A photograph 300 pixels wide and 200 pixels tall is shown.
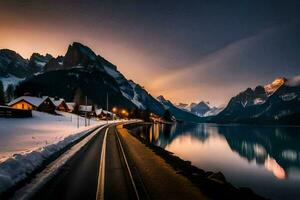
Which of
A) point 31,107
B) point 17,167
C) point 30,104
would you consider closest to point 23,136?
point 17,167

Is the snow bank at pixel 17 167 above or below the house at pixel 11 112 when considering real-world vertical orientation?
below

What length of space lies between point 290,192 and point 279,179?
21.9 feet

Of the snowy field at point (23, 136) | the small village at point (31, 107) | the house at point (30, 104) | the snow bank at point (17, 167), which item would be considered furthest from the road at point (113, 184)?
the house at point (30, 104)

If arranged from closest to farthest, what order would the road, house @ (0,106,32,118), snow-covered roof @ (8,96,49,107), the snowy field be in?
the road
the snowy field
house @ (0,106,32,118)
snow-covered roof @ (8,96,49,107)

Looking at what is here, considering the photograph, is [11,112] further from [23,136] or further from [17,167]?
[17,167]

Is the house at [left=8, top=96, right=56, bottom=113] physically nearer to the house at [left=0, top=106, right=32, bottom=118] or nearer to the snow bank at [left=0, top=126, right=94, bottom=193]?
the house at [left=0, top=106, right=32, bottom=118]

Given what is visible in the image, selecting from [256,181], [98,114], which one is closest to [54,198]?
[256,181]

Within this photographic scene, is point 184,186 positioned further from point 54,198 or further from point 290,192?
point 290,192

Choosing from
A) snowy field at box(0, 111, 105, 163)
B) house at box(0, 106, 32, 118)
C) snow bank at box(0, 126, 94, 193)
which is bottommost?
snow bank at box(0, 126, 94, 193)

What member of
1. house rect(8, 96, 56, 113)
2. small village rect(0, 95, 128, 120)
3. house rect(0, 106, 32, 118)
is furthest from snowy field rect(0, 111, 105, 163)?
house rect(8, 96, 56, 113)

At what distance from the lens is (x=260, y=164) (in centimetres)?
5234

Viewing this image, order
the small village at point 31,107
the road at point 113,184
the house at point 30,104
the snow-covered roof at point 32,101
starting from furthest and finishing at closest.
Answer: the snow-covered roof at point 32,101, the house at point 30,104, the small village at point 31,107, the road at point 113,184

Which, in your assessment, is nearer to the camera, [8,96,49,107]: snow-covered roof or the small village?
the small village

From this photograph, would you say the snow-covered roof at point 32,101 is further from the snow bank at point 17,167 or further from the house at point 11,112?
the snow bank at point 17,167
